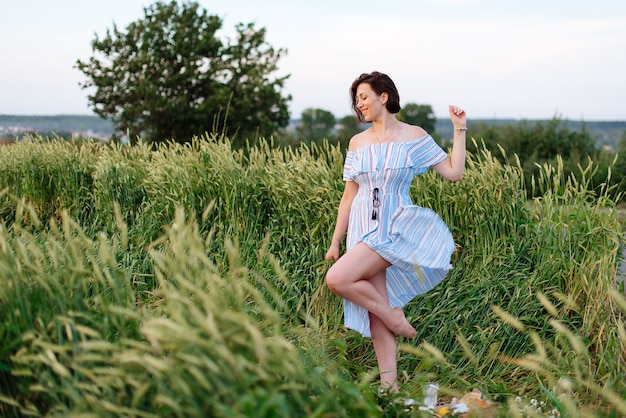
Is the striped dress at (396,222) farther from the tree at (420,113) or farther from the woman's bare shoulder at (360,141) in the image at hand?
the tree at (420,113)

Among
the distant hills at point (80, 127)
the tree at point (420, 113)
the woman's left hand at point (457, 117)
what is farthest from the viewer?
the tree at point (420, 113)

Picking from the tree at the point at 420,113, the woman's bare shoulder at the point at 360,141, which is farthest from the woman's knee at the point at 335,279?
the tree at the point at 420,113

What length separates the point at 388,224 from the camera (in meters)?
3.15

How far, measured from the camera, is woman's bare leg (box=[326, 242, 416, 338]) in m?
3.05

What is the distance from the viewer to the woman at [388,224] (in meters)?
3.13

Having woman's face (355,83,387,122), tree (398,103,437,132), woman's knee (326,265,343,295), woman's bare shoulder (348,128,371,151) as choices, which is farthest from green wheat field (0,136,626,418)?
tree (398,103,437,132)

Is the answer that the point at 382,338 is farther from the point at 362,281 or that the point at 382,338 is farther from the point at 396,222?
the point at 396,222

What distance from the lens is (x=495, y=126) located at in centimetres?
1424

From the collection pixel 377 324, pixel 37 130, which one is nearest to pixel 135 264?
pixel 377 324

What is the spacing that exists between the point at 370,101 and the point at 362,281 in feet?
2.83

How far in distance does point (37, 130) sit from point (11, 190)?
114cm

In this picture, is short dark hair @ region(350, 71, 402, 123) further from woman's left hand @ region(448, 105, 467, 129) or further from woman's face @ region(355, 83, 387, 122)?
woman's left hand @ region(448, 105, 467, 129)

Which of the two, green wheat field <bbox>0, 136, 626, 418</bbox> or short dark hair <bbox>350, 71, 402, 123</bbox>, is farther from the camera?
short dark hair <bbox>350, 71, 402, 123</bbox>

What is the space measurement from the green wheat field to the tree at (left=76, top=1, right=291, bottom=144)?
43.4 feet
